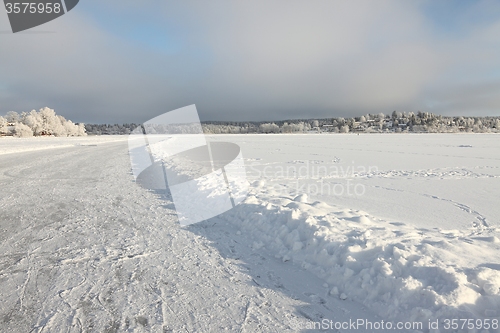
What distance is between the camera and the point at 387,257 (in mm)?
3641

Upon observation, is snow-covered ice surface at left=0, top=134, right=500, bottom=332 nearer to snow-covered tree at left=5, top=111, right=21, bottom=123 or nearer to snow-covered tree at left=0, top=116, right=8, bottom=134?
snow-covered tree at left=0, top=116, right=8, bottom=134

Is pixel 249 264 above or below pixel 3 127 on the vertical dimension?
below

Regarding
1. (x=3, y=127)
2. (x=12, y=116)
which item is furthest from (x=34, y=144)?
(x=12, y=116)

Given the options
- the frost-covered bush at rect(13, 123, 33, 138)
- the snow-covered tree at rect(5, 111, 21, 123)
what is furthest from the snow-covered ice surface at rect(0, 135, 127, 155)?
the snow-covered tree at rect(5, 111, 21, 123)

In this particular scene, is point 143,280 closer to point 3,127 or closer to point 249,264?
point 249,264

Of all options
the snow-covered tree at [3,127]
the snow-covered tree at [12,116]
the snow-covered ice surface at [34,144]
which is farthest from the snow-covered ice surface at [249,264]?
the snow-covered tree at [12,116]

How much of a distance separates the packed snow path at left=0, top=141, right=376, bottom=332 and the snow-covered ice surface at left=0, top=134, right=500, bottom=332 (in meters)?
0.02

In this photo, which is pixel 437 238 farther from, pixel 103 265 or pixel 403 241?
pixel 103 265

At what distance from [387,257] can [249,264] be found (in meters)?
1.92

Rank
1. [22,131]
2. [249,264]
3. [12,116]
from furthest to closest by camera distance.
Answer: [12,116], [22,131], [249,264]

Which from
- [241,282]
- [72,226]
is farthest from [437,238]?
[72,226]

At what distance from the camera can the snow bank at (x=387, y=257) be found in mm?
2902

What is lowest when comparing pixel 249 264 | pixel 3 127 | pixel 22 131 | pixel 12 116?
pixel 249 264

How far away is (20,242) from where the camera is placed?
4.71 m
